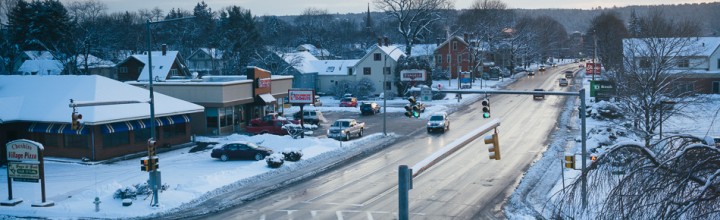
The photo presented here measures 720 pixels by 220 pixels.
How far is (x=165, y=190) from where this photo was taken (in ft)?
96.0

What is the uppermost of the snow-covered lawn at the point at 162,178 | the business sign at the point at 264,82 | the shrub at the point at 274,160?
the business sign at the point at 264,82

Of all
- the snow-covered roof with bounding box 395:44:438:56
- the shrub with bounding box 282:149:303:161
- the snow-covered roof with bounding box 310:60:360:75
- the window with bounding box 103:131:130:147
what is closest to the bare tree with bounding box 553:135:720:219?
the shrub with bounding box 282:149:303:161

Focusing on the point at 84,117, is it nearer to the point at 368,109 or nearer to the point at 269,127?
the point at 269,127

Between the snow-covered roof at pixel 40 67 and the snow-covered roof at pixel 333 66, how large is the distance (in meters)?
34.9

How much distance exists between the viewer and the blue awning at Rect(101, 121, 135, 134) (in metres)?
38.2

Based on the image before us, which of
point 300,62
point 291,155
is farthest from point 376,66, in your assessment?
point 291,155

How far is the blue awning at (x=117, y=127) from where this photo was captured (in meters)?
38.2

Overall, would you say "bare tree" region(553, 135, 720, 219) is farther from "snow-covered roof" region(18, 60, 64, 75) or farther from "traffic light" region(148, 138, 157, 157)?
"snow-covered roof" region(18, 60, 64, 75)

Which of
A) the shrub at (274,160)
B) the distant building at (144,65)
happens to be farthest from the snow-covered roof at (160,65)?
the shrub at (274,160)

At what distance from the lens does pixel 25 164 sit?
89.7 feet

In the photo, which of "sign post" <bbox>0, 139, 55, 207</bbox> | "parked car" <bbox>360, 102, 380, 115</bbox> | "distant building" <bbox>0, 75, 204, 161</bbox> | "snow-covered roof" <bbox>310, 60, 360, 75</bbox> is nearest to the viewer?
"sign post" <bbox>0, 139, 55, 207</bbox>

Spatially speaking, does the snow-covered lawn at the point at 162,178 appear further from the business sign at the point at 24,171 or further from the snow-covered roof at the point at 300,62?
the snow-covered roof at the point at 300,62

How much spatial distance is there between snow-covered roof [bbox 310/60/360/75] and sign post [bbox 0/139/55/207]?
6320cm

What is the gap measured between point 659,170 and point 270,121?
41.8 metres
